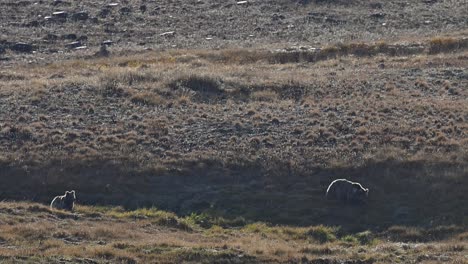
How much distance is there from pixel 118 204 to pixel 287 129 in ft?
25.2

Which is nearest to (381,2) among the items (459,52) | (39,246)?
(459,52)

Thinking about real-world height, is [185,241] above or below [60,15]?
above

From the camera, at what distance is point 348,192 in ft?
94.9

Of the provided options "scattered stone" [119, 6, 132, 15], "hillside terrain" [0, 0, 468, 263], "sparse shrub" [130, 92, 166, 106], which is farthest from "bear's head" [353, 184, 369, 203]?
"scattered stone" [119, 6, 132, 15]

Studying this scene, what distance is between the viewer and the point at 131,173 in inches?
1232

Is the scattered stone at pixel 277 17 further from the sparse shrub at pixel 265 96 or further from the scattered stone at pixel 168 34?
the sparse shrub at pixel 265 96

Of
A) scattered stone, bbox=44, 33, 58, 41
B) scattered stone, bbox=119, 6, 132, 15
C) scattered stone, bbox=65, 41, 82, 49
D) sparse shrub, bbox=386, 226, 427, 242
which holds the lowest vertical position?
scattered stone, bbox=119, 6, 132, 15

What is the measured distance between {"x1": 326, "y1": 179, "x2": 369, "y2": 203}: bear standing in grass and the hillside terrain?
24 centimetres

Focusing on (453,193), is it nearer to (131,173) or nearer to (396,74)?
(131,173)

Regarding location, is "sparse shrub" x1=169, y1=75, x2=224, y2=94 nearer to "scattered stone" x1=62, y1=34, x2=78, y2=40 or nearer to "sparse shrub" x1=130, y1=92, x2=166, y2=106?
"sparse shrub" x1=130, y1=92, x2=166, y2=106

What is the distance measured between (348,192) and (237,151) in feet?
16.1

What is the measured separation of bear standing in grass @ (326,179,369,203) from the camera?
28891 millimetres

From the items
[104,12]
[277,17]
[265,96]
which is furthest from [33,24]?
[265,96]

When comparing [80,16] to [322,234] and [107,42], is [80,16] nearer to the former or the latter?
[107,42]
